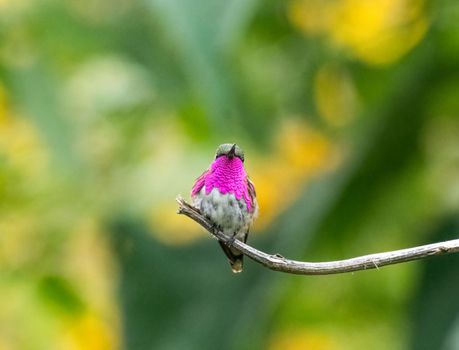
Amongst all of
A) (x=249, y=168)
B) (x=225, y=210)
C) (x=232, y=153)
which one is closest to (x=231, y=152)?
(x=232, y=153)

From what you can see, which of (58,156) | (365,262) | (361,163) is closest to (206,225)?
(365,262)

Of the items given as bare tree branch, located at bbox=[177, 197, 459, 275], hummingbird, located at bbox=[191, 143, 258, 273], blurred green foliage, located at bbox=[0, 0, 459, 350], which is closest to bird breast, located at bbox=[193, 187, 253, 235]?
hummingbird, located at bbox=[191, 143, 258, 273]

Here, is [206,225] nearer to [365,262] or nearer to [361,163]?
[365,262]

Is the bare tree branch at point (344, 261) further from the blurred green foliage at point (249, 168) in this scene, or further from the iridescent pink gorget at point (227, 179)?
the blurred green foliage at point (249, 168)

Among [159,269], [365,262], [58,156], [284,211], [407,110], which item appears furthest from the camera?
[159,269]

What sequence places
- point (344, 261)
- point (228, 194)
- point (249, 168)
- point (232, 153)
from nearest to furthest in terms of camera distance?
1. point (344, 261)
2. point (232, 153)
3. point (228, 194)
4. point (249, 168)

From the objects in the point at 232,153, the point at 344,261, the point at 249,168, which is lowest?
the point at 344,261

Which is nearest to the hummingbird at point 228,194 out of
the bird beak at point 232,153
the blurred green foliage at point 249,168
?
the bird beak at point 232,153

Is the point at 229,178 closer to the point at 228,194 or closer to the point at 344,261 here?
the point at 228,194
